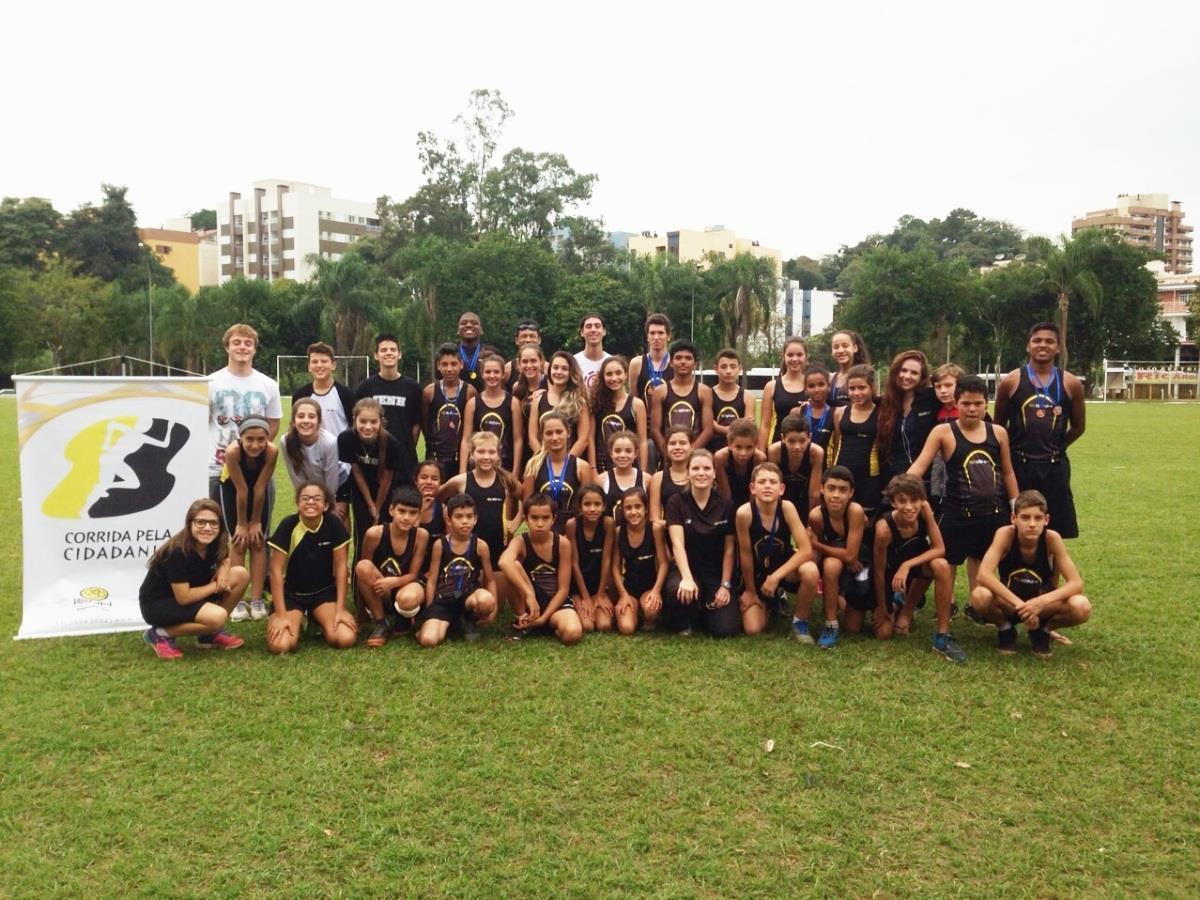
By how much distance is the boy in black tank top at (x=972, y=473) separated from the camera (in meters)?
5.34

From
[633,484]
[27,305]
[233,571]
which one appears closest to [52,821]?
[233,571]

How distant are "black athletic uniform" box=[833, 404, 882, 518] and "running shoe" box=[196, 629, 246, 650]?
377cm

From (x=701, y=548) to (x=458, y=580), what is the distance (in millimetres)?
1499

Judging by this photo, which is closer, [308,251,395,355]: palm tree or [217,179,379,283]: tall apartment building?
[308,251,395,355]: palm tree

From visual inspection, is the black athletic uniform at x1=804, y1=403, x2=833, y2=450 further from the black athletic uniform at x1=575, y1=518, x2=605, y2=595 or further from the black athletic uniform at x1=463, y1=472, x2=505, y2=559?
the black athletic uniform at x1=463, y1=472, x2=505, y2=559

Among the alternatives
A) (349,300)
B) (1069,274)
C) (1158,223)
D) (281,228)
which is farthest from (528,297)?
(1158,223)

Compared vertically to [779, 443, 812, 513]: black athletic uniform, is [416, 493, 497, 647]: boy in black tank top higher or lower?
lower

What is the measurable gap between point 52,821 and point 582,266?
5568 cm

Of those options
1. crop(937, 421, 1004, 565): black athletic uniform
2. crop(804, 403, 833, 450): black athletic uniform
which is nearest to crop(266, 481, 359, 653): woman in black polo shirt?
crop(804, 403, 833, 450): black athletic uniform

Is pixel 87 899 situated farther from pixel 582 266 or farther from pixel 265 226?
pixel 265 226

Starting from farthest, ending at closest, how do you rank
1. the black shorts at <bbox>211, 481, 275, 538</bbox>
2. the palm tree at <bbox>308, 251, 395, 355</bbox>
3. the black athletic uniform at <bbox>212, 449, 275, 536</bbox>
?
the palm tree at <bbox>308, 251, 395, 355</bbox> → the black shorts at <bbox>211, 481, 275, 538</bbox> → the black athletic uniform at <bbox>212, 449, 275, 536</bbox>

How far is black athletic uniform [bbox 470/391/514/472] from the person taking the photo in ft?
21.0

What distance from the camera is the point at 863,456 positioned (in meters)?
5.72

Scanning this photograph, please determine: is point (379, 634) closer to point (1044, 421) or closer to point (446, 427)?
point (446, 427)
